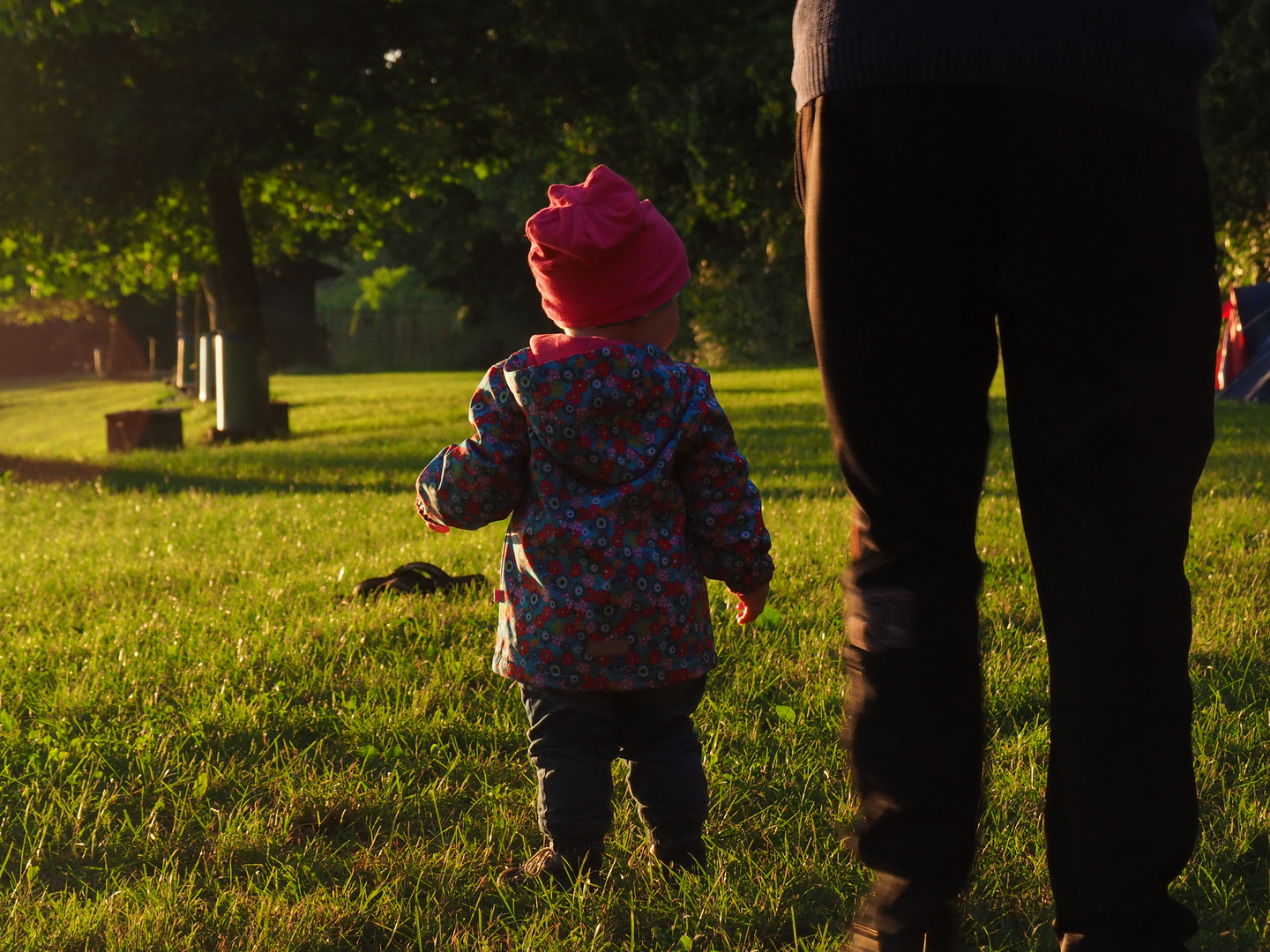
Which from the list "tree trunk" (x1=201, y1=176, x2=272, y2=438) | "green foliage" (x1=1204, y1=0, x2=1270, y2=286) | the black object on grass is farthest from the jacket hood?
"green foliage" (x1=1204, y1=0, x2=1270, y2=286)

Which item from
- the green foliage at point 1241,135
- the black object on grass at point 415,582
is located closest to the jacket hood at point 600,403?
the black object on grass at point 415,582

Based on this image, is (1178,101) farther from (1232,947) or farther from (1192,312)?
(1232,947)

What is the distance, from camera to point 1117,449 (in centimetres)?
167

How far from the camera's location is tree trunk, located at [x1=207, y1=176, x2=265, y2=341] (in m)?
16.7

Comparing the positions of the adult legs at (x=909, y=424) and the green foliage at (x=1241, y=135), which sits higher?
the green foliage at (x=1241, y=135)

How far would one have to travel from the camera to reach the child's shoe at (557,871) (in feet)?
8.00

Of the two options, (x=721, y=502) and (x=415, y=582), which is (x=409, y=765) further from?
(x=415, y=582)

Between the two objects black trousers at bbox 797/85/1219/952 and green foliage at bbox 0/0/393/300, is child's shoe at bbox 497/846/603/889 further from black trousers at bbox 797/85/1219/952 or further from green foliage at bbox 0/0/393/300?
green foliage at bbox 0/0/393/300

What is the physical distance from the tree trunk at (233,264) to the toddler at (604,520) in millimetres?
15201

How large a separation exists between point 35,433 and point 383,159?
42.4 feet

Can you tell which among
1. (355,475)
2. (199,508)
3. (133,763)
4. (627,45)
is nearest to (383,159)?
(627,45)

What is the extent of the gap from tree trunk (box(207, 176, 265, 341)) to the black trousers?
1606cm

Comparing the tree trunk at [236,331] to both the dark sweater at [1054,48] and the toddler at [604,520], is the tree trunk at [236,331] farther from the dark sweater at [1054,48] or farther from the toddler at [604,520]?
the dark sweater at [1054,48]

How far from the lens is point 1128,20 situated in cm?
162
